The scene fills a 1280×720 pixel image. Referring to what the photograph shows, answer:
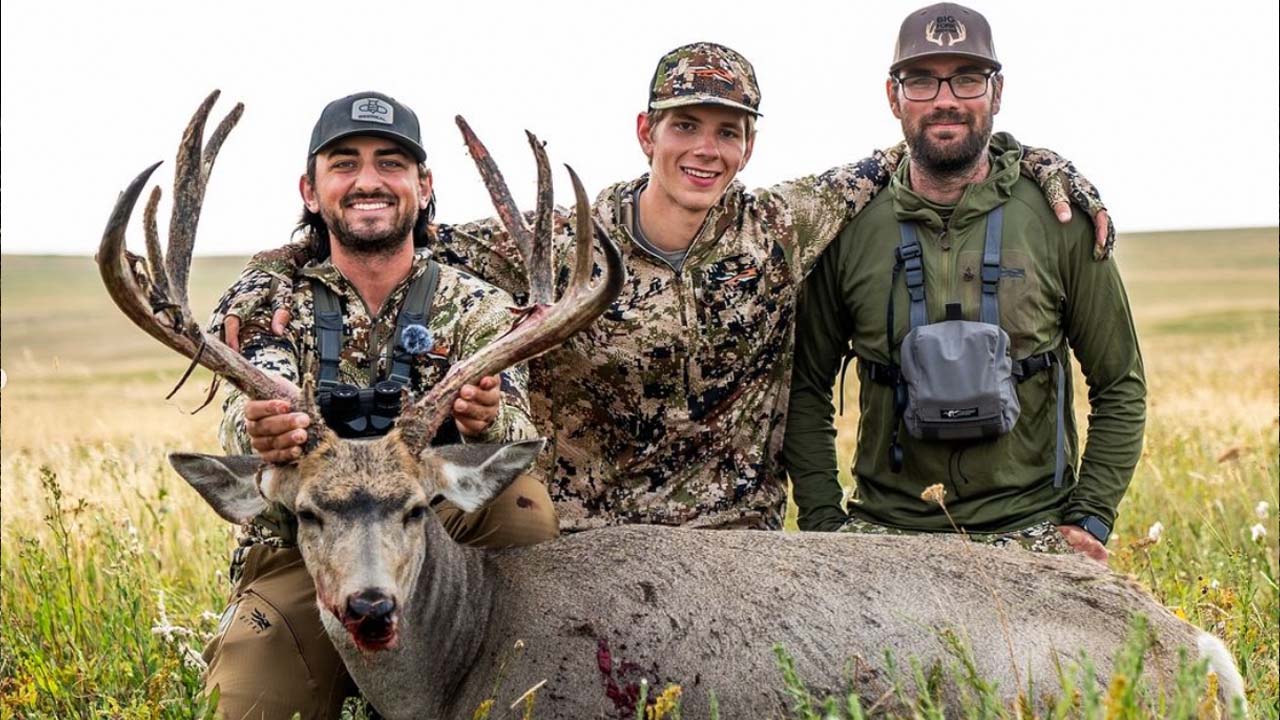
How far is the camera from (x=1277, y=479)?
32.3ft

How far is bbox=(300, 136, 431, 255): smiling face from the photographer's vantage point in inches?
263

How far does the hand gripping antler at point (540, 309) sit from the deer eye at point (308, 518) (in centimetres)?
48

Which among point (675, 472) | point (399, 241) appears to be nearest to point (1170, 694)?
point (675, 472)

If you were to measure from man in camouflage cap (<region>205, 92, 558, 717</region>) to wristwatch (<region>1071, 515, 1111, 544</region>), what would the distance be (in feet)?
9.16

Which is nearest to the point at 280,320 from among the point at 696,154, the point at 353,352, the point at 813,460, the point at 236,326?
the point at 236,326

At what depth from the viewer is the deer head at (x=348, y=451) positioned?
5.02 m

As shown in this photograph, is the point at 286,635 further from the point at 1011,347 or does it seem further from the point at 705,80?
the point at 1011,347

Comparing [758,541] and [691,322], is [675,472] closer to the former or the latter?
[691,322]

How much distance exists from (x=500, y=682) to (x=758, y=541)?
123 cm

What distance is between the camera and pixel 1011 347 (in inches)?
287

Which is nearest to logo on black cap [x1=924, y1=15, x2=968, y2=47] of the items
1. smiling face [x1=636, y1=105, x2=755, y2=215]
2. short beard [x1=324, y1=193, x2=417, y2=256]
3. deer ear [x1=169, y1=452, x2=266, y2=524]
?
smiling face [x1=636, y1=105, x2=755, y2=215]

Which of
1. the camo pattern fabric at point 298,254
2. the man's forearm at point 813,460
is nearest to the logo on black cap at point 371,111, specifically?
the camo pattern fabric at point 298,254

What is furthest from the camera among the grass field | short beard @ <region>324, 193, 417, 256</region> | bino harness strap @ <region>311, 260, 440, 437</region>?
short beard @ <region>324, 193, 417, 256</region>

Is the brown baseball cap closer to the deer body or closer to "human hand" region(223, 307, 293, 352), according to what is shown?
the deer body
